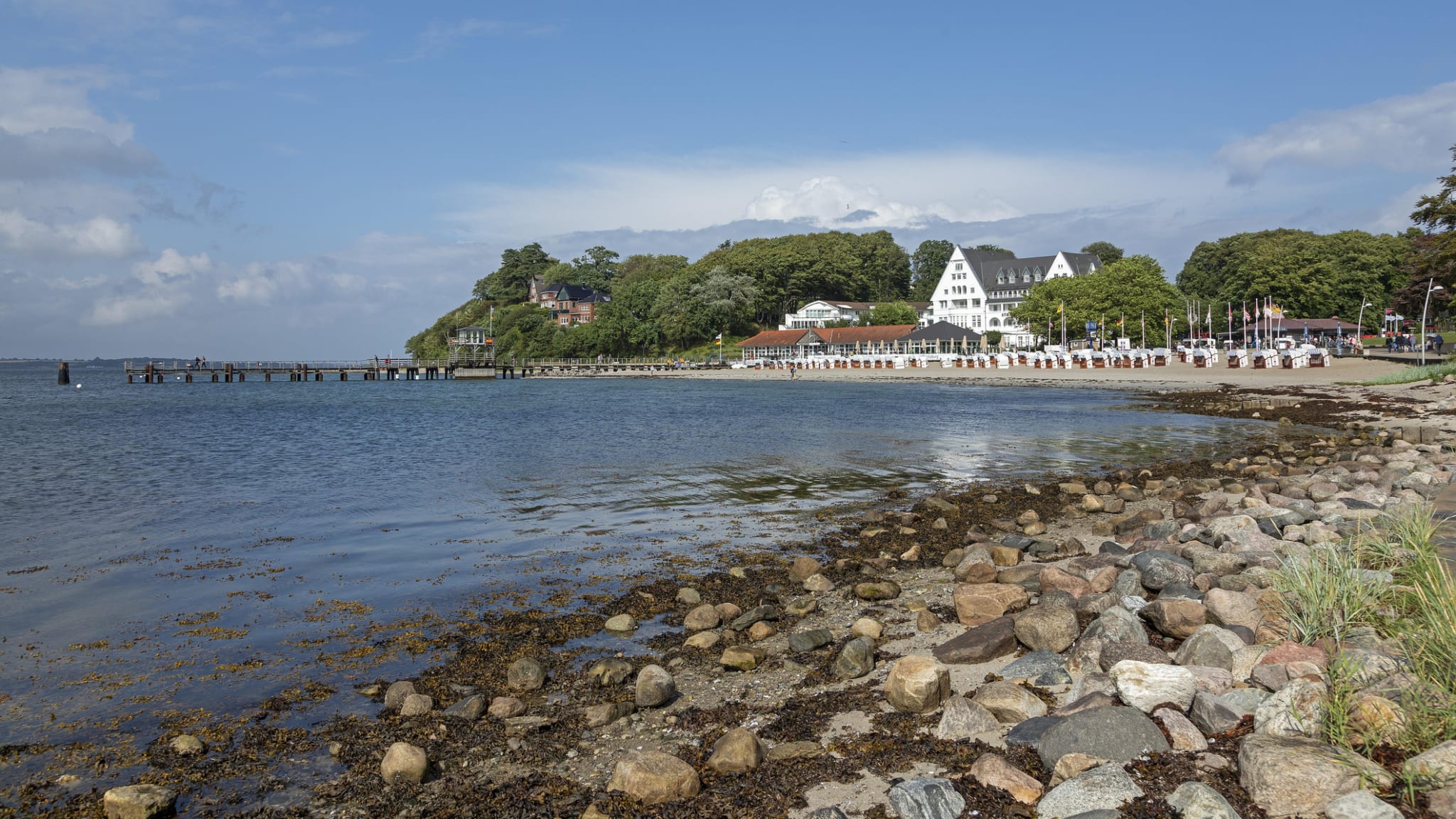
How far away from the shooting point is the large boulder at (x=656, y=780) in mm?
5684

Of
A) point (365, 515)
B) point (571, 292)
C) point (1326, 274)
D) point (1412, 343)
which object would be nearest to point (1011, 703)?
point (365, 515)

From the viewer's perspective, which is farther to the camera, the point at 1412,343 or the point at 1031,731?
the point at 1412,343

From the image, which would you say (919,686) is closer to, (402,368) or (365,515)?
(365,515)

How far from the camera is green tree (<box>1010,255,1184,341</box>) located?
93.6m

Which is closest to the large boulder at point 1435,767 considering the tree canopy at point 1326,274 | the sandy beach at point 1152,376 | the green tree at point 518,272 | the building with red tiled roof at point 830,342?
the sandy beach at point 1152,376

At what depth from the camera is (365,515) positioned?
17312 mm

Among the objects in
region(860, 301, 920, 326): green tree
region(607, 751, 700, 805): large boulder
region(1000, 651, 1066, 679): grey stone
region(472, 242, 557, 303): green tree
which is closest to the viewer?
region(607, 751, 700, 805): large boulder

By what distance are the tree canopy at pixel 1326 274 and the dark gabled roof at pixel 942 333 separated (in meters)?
32.3

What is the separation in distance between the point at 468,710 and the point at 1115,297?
318 ft

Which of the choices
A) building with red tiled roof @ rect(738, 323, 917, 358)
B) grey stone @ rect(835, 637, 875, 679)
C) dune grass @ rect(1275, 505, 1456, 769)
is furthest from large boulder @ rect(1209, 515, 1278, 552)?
building with red tiled roof @ rect(738, 323, 917, 358)

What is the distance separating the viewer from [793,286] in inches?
5330

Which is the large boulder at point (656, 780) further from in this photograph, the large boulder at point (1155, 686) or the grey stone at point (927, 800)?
the large boulder at point (1155, 686)

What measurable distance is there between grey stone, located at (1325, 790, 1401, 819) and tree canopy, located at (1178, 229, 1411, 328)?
113006mm

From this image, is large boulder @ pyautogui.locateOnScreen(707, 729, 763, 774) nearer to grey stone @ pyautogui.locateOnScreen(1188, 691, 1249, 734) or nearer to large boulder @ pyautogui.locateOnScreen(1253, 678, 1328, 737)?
grey stone @ pyautogui.locateOnScreen(1188, 691, 1249, 734)
